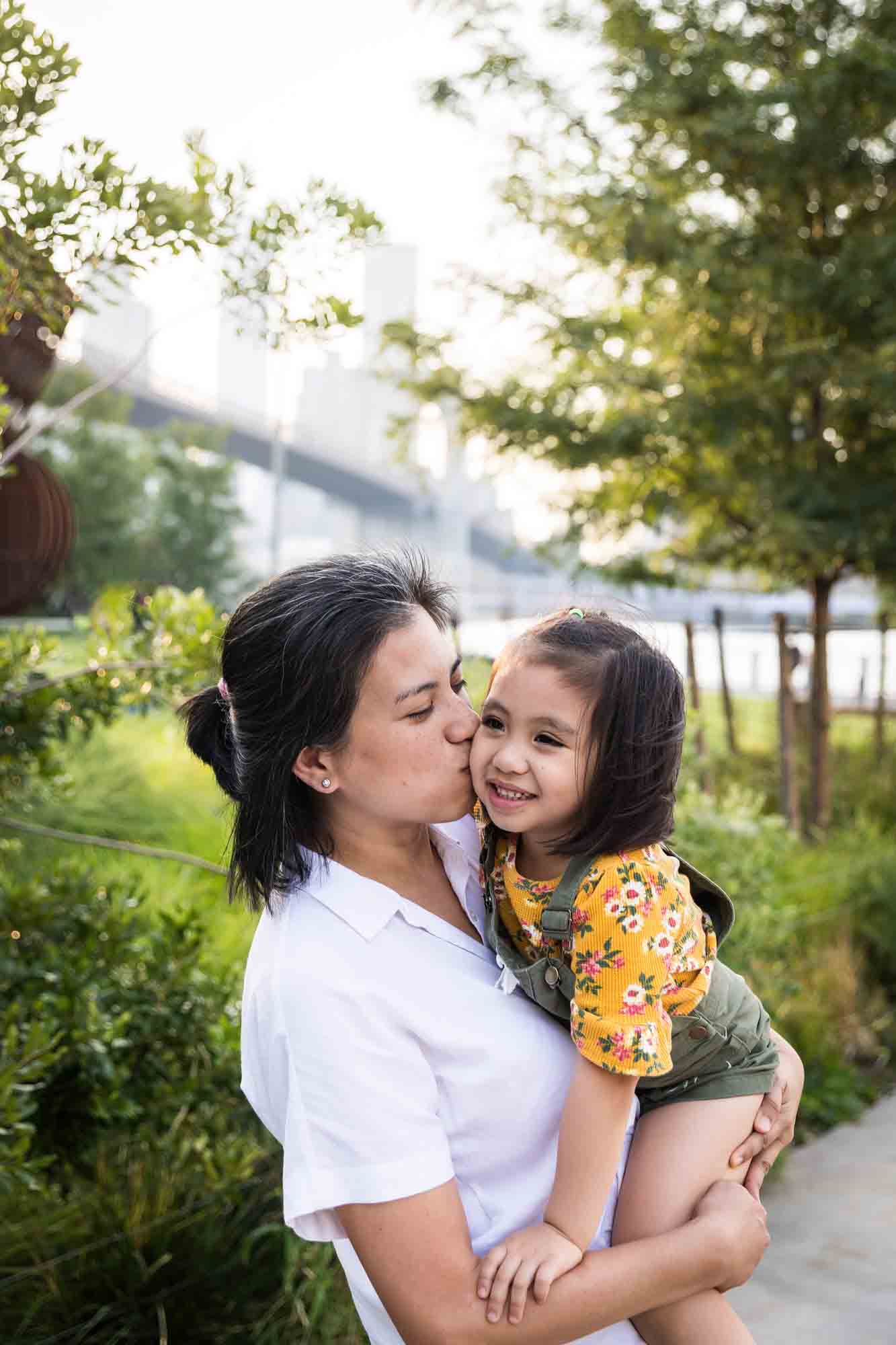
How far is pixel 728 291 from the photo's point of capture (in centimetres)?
561

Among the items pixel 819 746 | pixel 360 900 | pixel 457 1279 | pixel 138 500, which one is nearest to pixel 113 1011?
pixel 360 900

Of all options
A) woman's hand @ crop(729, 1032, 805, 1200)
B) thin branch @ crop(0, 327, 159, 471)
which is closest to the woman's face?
woman's hand @ crop(729, 1032, 805, 1200)

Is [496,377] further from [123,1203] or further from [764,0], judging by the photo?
[123,1203]

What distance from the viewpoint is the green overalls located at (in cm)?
150

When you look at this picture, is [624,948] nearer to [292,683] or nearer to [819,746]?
[292,683]

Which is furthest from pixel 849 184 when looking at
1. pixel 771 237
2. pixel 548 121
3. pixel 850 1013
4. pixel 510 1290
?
pixel 510 1290

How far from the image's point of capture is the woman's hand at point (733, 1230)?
4.69 ft

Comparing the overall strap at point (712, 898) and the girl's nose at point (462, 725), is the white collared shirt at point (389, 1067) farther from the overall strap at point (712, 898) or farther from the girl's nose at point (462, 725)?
the overall strap at point (712, 898)

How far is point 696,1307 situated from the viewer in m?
1.47

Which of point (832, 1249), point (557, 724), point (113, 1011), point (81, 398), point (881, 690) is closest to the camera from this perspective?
point (557, 724)

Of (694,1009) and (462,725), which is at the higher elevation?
(462,725)

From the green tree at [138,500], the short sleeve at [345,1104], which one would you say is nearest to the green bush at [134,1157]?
the short sleeve at [345,1104]

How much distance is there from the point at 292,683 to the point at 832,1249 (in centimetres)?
262

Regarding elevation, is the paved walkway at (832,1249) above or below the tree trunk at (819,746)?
below
